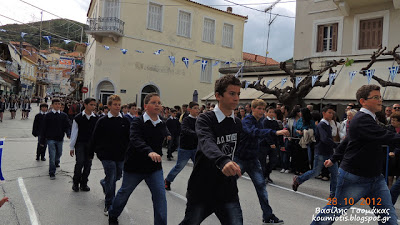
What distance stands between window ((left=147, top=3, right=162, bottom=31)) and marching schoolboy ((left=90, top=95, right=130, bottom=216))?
22.3 meters

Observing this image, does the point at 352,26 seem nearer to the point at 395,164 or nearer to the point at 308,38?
the point at 308,38

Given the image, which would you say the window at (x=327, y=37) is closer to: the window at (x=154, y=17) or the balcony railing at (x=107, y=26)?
the window at (x=154, y=17)

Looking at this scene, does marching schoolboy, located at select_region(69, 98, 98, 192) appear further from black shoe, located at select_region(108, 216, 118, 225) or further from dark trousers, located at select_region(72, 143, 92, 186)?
black shoe, located at select_region(108, 216, 118, 225)

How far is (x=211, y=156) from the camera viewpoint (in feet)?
8.42

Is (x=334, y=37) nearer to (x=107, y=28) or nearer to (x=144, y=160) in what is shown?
(x=107, y=28)

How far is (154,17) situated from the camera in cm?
2666

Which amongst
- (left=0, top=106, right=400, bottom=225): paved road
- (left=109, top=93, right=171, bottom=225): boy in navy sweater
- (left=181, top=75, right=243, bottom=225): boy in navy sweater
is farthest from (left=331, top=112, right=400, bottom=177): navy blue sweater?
(left=109, top=93, right=171, bottom=225): boy in navy sweater

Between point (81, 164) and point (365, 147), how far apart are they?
526 centimetres

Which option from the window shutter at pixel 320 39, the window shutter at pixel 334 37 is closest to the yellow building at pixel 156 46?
the window shutter at pixel 320 39

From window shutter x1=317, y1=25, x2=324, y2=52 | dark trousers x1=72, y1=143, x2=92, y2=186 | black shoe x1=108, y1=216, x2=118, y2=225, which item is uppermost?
window shutter x1=317, y1=25, x2=324, y2=52

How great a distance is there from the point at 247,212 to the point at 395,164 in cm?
359

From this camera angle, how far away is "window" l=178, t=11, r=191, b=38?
27.9 meters

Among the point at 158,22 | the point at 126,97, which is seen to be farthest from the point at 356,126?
the point at 158,22

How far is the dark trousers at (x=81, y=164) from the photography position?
21.9 feet
